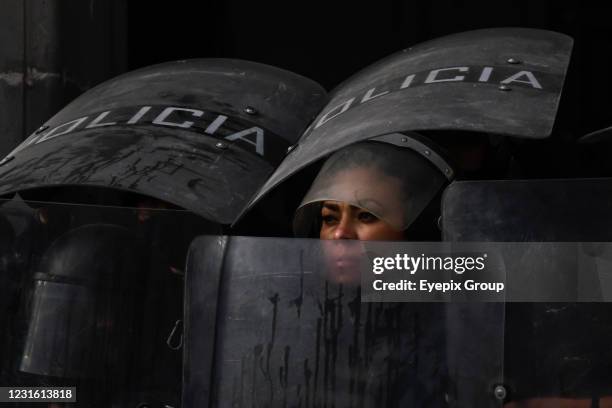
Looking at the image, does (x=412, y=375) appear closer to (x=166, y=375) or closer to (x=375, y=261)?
(x=375, y=261)

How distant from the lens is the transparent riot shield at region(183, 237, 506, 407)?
243cm

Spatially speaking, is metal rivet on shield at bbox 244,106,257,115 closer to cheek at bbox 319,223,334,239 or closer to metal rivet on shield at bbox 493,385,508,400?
cheek at bbox 319,223,334,239

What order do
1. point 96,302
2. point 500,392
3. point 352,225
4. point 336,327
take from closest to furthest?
point 500,392 < point 336,327 < point 96,302 < point 352,225

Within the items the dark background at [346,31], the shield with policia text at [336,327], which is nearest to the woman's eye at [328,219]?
the shield with policia text at [336,327]

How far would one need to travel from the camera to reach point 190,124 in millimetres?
3334

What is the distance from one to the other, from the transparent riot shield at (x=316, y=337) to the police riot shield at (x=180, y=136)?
298 millimetres

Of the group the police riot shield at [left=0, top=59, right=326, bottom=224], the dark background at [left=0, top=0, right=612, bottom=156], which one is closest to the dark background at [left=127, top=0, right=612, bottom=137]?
the dark background at [left=0, top=0, right=612, bottom=156]

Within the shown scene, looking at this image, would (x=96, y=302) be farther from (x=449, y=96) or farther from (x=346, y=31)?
(x=346, y=31)

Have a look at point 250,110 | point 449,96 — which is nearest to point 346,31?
point 250,110

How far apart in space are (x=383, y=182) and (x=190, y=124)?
0.63 meters

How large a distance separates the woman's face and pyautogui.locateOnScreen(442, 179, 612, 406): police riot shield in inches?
21.4

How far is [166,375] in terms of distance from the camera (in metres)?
2.72

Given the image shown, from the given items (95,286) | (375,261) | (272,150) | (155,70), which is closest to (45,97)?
(155,70)

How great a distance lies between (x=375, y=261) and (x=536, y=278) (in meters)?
0.31
